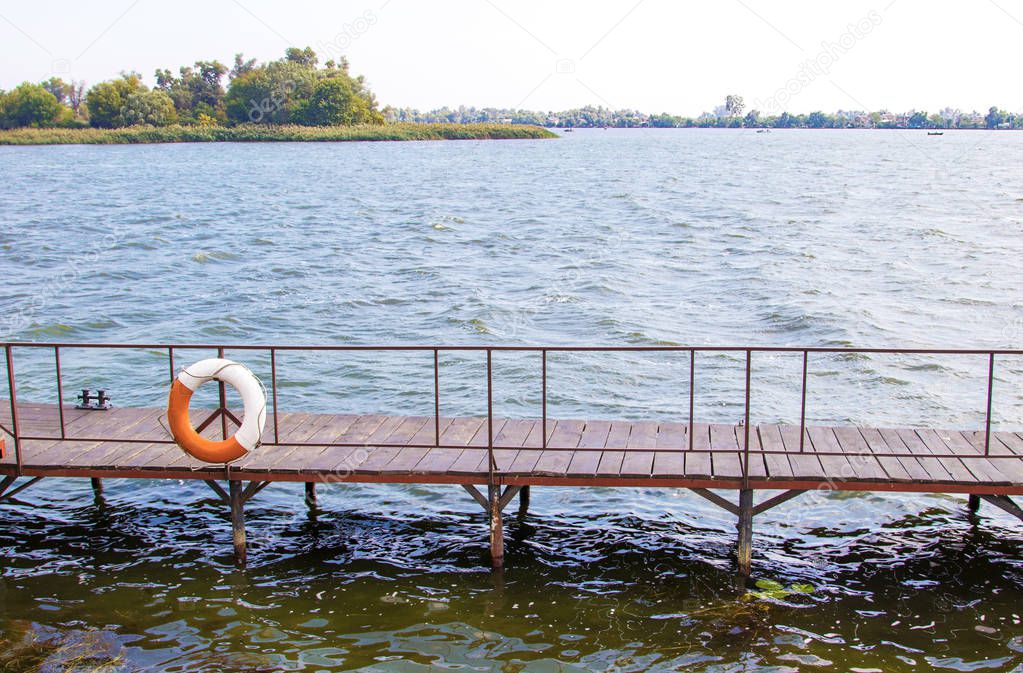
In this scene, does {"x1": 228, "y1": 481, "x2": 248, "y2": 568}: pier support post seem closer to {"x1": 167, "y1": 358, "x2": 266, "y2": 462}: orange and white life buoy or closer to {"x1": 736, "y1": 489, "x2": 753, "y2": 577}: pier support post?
{"x1": 167, "y1": 358, "x2": 266, "y2": 462}: orange and white life buoy

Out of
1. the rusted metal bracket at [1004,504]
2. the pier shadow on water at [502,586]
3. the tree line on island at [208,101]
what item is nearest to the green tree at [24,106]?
the tree line on island at [208,101]

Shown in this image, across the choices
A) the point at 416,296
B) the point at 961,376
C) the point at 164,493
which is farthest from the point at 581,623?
the point at 416,296

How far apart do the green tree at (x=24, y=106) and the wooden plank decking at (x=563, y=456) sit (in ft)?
373

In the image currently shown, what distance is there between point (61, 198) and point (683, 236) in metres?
30.6

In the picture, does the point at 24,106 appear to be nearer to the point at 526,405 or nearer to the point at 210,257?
the point at 210,257

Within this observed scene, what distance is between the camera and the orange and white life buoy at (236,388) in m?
8.07

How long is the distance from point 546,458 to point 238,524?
9.48 ft

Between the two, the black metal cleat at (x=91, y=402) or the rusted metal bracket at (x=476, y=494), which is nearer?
the rusted metal bracket at (x=476, y=494)

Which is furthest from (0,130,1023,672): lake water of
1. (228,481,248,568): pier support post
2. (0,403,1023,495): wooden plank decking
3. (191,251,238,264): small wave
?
(0,403,1023,495): wooden plank decking

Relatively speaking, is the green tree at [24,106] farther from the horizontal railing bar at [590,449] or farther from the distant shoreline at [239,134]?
the horizontal railing bar at [590,449]

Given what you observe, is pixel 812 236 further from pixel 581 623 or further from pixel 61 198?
pixel 61 198

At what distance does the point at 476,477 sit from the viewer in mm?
8273

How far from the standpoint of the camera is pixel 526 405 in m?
15.3

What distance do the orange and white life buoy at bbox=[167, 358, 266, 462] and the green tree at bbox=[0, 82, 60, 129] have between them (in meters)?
115
